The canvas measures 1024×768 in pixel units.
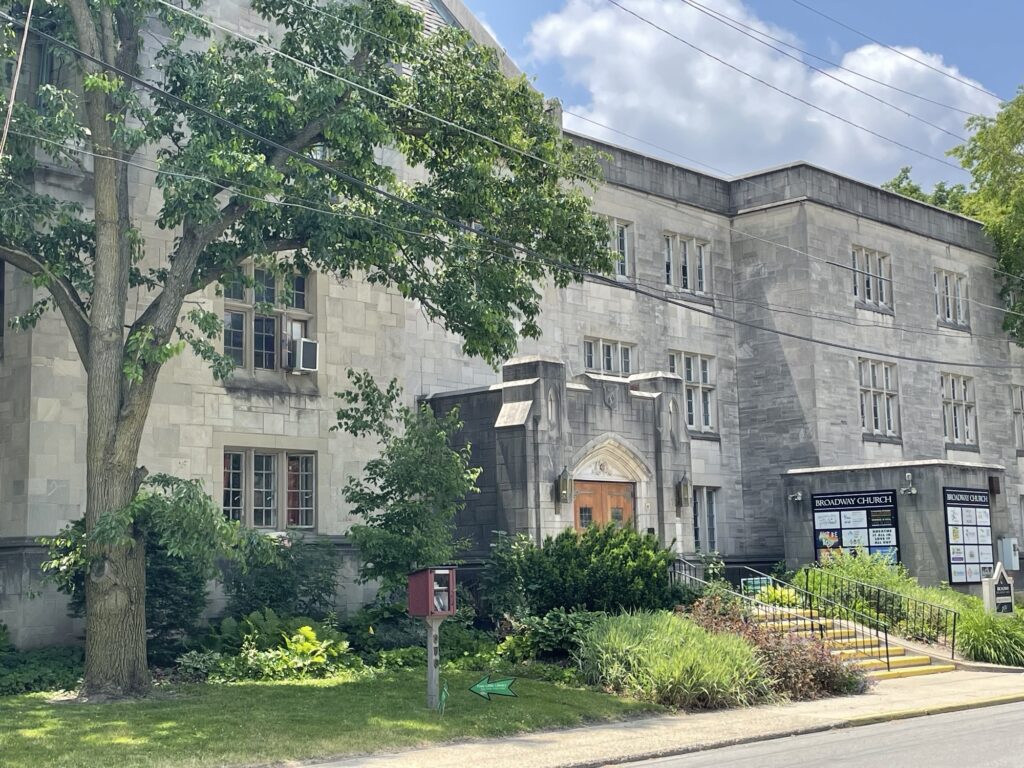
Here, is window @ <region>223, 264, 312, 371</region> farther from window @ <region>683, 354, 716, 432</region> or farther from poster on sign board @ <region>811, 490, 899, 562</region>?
poster on sign board @ <region>811, 490, 899, 562</region>

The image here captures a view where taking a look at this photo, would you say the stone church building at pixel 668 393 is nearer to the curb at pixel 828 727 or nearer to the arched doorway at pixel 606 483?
the arched doorway at pixel 606 483

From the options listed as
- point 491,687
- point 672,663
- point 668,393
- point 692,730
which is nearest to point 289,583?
point 491,687

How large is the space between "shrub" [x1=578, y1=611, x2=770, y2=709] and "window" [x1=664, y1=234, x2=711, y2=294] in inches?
594

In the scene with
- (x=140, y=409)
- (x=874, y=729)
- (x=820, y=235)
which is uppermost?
(x=820, y=235)

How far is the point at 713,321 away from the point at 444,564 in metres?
14.9

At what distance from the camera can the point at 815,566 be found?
28.2m

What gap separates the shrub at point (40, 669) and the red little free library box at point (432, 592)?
16.4 feet

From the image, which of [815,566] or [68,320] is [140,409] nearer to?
[68,320]

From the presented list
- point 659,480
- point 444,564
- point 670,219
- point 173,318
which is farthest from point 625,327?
point 173,318

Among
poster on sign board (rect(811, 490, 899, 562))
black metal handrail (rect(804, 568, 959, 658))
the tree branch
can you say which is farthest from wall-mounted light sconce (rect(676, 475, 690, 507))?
the tree branch

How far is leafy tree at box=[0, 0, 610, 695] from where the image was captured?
52.9 feet

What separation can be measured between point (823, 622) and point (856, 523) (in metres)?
6.30

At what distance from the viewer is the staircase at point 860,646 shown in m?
21.7

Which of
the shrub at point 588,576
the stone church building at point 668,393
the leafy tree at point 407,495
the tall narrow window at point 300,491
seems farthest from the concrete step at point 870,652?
the tall narrow window at point 300,491
